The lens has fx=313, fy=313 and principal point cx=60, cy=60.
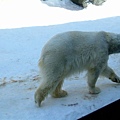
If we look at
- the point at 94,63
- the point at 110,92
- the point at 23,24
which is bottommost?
the point at 23,24

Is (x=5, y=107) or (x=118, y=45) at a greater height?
(x=118, y=45)

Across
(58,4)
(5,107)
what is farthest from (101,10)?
(5,107)

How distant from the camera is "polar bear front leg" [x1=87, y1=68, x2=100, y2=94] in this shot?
4.25ft

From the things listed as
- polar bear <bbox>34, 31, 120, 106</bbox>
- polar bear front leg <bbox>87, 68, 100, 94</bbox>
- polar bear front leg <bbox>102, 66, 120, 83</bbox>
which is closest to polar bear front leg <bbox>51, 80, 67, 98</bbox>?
polar bear <bbox>34, 31, 120, 106</bbox>

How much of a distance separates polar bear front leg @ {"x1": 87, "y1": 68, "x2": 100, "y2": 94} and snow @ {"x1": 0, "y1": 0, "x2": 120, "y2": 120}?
0.10ft

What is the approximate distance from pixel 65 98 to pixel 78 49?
0.70 feet

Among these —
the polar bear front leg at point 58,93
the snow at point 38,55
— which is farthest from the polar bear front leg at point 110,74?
the polar bear front leg at point 58,93

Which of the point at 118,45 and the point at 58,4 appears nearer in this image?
the point at 118,45

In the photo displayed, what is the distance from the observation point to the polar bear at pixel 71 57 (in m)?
1.18

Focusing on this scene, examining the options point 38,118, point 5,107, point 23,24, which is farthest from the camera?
point 23,24

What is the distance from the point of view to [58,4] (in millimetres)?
3502

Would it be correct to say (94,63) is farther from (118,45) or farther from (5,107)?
(5,107)

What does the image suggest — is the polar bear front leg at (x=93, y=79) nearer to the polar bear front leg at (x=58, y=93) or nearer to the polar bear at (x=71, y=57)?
the polar bear at (x=71, y=57)

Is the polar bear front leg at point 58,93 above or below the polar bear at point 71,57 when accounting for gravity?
below
